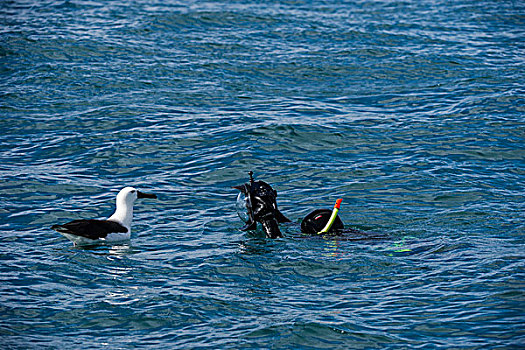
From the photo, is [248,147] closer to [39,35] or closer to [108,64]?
[108,64]

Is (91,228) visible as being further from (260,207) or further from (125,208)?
(260,207)

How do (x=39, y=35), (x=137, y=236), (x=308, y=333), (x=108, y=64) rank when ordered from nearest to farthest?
1. (x=308, y=333)
2. (x=137, y=236)
3. (x=108, y=64)
4. (x=39, y=35)

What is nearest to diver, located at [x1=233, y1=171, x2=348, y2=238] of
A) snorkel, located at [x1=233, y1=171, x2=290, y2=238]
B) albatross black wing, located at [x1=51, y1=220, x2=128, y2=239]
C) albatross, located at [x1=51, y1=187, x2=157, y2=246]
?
snorkel, located at [x1=233, y1=171, x2=290, y2=238]

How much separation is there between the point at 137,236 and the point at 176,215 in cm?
105

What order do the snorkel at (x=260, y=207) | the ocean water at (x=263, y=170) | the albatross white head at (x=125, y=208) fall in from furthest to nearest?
the albatross white head at (x=125, y=208)
the snorkel at (x=260, y=207)
the ocean water at (x=263, y=170)

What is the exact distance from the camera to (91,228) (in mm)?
10227

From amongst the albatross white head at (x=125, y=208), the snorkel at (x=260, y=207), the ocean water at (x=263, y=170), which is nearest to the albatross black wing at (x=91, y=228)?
the albatross white head at (x=125, y=208)

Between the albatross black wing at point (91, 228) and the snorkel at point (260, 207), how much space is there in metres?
1.90

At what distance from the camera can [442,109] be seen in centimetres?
1702

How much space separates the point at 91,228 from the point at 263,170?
4458mm

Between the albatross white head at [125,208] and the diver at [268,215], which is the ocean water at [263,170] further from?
the albatross white head at [125,208]

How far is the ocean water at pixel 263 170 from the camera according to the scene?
8.20 m

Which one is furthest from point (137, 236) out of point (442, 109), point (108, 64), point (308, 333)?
point (108, 64)

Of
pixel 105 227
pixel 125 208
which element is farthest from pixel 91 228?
pixel 125 208
